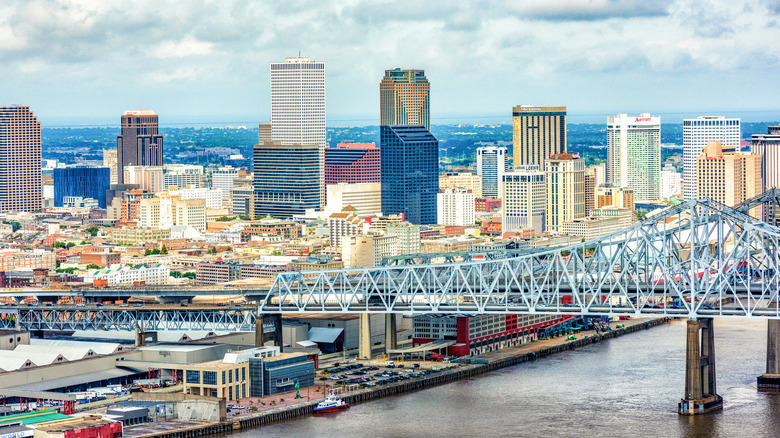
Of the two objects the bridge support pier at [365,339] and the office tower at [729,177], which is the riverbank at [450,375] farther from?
the office tower at [729,177]

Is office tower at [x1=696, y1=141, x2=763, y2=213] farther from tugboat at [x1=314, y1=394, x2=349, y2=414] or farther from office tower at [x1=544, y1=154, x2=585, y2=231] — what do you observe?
tugboat at [x1=314, y1=394, x2=349, y2=414]

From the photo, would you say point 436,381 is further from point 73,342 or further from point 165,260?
point 165,260

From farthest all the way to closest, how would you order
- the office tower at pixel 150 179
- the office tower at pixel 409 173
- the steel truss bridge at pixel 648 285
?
the office tower at pixel 150 179 → the office tower at pixel 409 173 → the steel truss bridge at pixel 648 285

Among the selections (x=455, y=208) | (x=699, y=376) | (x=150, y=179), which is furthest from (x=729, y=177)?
(x=699, y=376)

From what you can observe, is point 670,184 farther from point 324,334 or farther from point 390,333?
point 324,334

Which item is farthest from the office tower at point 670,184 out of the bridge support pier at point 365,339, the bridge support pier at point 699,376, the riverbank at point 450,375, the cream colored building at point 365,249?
the bridge support pier at point 699,376

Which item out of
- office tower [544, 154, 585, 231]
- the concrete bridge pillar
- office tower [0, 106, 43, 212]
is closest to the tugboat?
the concrete bridge pillar
